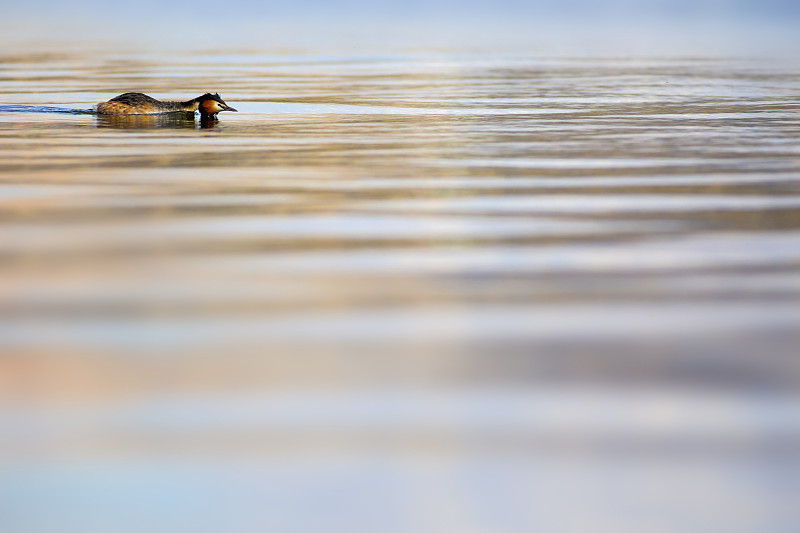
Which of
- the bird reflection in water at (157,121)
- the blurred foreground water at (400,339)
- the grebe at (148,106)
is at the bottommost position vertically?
the bird reflection in water at (157,121)

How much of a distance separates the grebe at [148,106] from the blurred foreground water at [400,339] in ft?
9.60

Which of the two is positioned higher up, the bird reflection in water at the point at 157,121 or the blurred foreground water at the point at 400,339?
the blurred foreground water at the point at 400,339

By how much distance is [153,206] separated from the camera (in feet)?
25.1

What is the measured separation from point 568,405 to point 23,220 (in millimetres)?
4032

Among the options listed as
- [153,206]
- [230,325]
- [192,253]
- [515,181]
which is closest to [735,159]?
[515,181]

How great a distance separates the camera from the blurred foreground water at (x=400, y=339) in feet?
11.1

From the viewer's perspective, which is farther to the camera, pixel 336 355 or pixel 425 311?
pixel 425 311

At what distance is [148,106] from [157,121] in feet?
0.73

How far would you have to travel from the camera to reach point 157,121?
1388cm

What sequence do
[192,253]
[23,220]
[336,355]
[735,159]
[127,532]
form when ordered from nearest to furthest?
[127,532]
[336,355]
[192,253]
[23,220]
[735,159]

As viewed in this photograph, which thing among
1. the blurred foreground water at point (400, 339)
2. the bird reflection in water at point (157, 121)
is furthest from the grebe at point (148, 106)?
the blurred foreground water at point (400, 339)

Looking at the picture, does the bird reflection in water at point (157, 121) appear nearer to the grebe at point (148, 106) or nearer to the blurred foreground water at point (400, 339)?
the grebe at point (148, 106)

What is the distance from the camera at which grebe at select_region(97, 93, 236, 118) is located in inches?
536

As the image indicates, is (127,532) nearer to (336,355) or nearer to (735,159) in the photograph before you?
(336,355)
